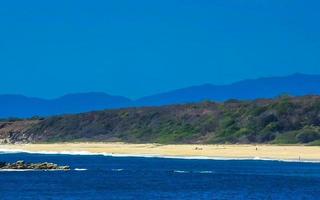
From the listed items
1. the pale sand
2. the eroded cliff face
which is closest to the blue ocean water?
the pale sand

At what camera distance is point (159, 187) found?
71250 millimetres

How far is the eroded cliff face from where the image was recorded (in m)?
162

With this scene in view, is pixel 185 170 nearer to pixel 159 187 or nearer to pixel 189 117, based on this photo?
pixel 159 187

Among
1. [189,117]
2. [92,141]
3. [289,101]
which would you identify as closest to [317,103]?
[289,101]

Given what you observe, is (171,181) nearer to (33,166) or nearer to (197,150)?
(33,166)

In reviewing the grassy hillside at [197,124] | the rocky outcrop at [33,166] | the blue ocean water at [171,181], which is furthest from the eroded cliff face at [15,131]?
the rocky outcrop at [33,166]

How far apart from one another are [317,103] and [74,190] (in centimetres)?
7210

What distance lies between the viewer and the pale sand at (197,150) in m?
99.2

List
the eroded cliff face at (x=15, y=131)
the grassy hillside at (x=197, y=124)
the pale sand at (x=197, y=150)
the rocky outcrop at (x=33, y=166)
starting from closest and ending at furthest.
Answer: the rocky outcrop at (x=33, y=166) < the pale sand at (x=197, y=150) < the grassy hillside at (x=197, y=124) < the eroded cliff face at (x=15, y=131)

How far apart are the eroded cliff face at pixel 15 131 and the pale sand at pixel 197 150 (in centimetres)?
2107

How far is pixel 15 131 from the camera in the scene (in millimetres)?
167875

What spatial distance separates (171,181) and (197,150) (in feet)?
117

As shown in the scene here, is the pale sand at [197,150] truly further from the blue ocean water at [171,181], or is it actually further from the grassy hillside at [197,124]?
the grassy hillside at [197,124]

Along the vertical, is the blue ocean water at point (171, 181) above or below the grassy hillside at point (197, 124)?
below
